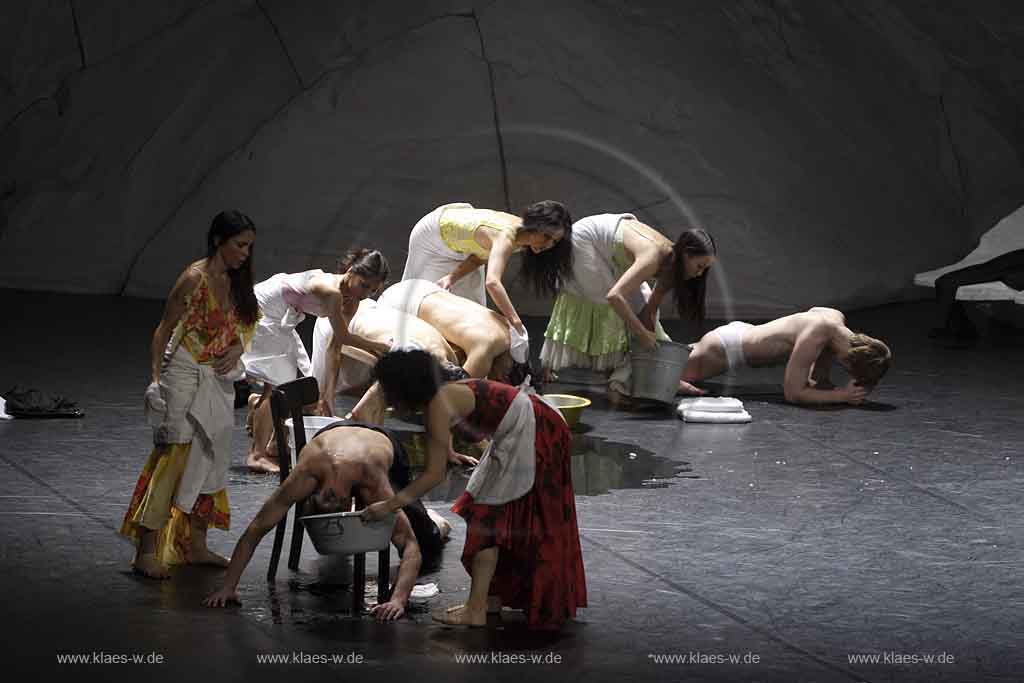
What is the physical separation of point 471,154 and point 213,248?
681 cm

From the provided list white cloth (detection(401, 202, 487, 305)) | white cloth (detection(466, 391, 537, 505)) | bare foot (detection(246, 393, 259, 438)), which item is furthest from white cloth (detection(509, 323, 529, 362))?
white cloth (detection(466, 391, 537, 505))

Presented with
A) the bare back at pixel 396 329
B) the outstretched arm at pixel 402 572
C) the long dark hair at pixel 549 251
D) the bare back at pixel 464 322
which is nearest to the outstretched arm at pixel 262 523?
the outstretched arm at pixel 402 572

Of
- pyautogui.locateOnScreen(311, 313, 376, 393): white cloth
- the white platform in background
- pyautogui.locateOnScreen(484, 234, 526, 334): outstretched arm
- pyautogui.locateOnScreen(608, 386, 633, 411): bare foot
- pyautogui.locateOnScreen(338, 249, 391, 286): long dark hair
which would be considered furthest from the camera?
the white platform in background

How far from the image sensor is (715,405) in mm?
6910

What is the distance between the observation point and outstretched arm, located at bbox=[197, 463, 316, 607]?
Result: 153 inches

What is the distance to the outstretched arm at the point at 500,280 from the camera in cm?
649

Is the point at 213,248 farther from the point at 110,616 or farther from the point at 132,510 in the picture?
the point at 110,616

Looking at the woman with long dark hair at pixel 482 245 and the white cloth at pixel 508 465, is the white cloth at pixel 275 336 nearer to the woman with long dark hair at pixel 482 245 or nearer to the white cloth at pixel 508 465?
the woman with long dark hair at pixel 482 245

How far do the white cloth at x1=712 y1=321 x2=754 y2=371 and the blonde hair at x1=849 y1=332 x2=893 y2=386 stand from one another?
571 millimetres

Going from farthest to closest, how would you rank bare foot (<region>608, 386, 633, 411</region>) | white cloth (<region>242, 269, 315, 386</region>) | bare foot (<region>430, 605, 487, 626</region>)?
bare foot (<region>608, 386, 633, 411</region>), white cloth (<region>242, 269, 315, 386</region>), bare foot (<region>430, 605, 487, 626</region>)

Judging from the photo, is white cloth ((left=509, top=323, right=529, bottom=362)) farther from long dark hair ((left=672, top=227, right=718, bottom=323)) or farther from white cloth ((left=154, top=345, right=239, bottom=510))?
white cloth ((left=154, top=345, right=239, bottom=510))

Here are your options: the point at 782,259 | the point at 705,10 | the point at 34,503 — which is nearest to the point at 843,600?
the point at 34,503

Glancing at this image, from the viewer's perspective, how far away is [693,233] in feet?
22.6

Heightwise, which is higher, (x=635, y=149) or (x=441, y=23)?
(x=441, y=23)
